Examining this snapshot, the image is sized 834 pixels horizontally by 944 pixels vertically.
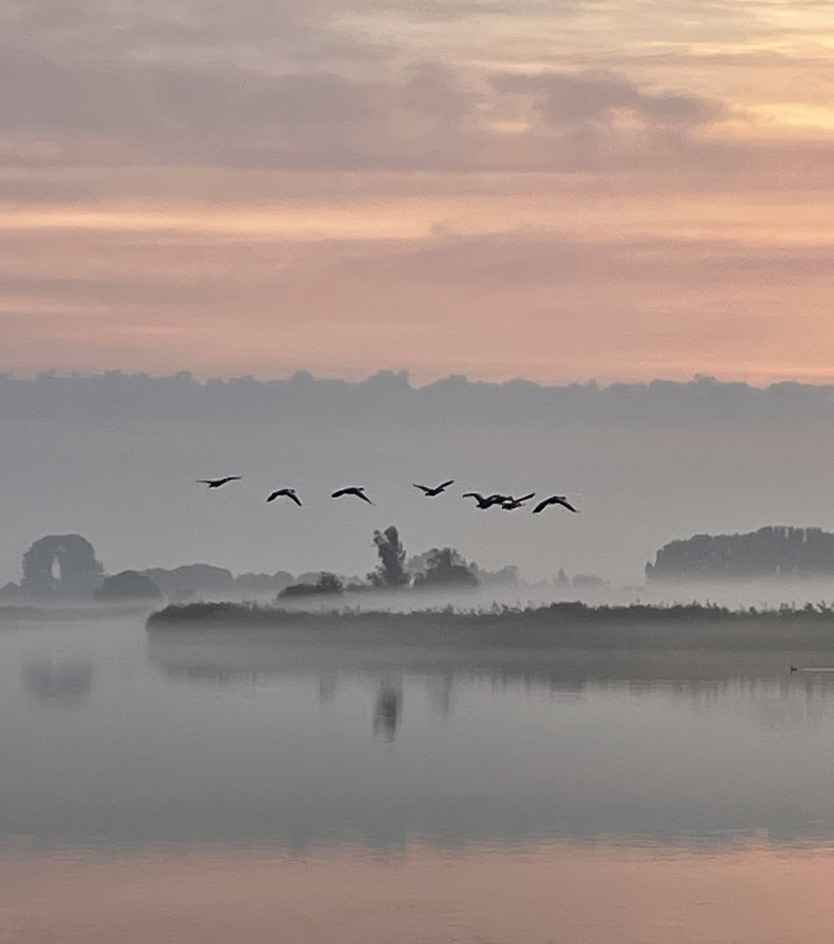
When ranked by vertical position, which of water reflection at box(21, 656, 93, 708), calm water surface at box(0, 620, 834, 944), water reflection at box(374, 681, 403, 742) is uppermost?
water reflection at box(21, 656, 93, 708)

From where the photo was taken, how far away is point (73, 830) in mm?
52312

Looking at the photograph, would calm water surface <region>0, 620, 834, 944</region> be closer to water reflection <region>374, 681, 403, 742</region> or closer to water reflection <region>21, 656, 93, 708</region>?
water reflection <region>374, 681, 403, 742</region>

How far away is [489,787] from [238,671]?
50194mm

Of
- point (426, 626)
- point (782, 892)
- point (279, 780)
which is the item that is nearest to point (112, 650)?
point (426, 626)

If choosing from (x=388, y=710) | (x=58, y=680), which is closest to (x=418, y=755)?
(x=388, y=710)

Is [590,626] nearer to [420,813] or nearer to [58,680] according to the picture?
[58,680]

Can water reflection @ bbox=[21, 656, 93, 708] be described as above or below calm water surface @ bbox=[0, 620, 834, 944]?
above

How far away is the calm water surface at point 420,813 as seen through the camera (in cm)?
4366

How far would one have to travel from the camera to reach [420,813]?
180 feet

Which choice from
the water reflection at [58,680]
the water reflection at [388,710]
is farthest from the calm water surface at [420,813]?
the water reflection at [58,680]

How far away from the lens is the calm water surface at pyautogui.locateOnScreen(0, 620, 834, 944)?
43656 millimetres

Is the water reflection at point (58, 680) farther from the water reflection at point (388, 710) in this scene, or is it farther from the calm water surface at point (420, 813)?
the water reflection at point (388, 710)

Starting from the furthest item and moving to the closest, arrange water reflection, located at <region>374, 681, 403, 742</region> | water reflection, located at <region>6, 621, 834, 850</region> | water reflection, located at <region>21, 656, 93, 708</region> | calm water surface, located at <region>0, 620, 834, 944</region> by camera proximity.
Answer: water reflection, located at <region>21, 656, 93, 708</region> → water reflection, located at <region>374, 681, 403, 742</region> → water reflection, located at <region>6, 621, 834, 850</region> → calm water surface, located at <region>0, 620, 834, 944</region>

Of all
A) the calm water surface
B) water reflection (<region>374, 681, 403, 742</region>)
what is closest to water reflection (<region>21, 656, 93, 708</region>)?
the calm water surface
